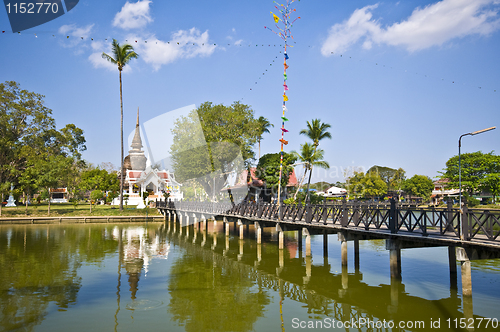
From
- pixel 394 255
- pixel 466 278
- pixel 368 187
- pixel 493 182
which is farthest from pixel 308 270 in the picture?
pixel 368 187

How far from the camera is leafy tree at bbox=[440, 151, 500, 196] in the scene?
57.6 meters

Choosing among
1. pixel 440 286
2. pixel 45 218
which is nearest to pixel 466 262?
pixel 440 286

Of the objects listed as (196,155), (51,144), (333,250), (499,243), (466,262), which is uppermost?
(51,144)

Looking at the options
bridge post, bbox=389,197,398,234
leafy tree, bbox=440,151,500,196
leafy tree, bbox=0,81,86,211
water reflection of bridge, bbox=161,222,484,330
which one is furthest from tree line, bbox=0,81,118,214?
leafy tree, bbox=440,151,500,196

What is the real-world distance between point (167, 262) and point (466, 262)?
15.2 meters

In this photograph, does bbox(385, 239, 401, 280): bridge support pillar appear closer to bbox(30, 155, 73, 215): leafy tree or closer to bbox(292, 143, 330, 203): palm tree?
bbox(292, 143, 330, 203): palm tree

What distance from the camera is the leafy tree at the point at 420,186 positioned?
282 feet

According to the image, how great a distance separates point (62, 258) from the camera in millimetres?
21812

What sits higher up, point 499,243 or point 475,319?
point 499,243

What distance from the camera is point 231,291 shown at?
1491 centimetres

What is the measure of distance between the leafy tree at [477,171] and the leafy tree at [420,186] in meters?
21.9

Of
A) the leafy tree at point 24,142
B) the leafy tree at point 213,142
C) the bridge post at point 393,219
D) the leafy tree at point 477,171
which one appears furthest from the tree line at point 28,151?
the leafy tree at point 477,171

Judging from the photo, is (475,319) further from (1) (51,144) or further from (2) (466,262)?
(1) (51,144)

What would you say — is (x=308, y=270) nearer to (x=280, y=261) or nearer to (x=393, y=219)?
(x=280, y=261)
